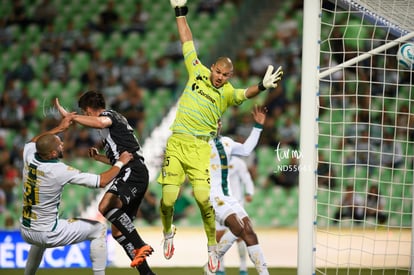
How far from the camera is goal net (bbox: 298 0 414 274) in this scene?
7070 millimetres

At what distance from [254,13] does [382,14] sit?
632 cm

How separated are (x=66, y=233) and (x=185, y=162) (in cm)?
125

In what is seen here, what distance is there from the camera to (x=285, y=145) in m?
12.5

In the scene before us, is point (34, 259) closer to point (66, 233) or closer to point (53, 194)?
point (66, 233)

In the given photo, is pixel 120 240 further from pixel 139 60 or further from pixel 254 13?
pixel 254 13

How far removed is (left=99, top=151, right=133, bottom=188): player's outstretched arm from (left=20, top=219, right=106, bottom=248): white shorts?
1.61ft

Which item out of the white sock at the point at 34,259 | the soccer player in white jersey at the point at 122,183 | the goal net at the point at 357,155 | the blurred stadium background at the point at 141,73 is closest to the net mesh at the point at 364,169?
the goal net at the point at 357,155

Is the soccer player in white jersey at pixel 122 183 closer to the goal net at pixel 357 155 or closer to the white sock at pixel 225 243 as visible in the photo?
the white sock at pixel 225 243

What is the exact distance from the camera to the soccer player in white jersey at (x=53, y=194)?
6.82 m

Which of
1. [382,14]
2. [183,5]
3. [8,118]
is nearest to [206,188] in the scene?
[183,5]

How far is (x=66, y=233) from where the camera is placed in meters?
6.98

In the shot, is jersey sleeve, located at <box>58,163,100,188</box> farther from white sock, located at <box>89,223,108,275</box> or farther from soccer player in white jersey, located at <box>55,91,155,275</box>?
white sock, located at <box>89,223,108,275</box>

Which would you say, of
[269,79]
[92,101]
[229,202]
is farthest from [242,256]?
[92,101]

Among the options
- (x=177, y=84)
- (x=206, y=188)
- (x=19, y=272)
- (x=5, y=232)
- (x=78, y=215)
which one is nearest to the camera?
(x=206, y=188)
